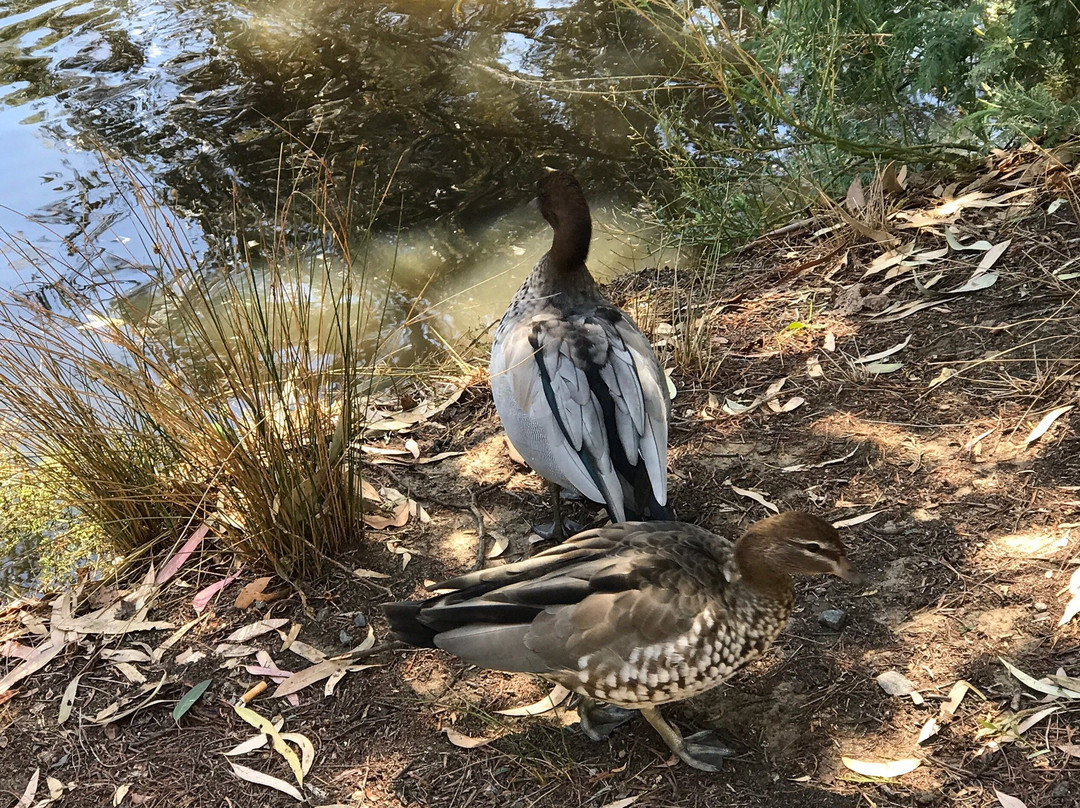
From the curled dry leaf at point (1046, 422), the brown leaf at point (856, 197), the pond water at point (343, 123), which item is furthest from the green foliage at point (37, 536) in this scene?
the brown leaf at point (856, 197)

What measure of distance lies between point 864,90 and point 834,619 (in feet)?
10.8

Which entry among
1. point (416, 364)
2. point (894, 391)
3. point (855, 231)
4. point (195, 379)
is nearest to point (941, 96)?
point (855, 231)

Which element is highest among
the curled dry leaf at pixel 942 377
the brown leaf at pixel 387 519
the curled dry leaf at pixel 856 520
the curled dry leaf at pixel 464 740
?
the curled dry leaf at pixel 942 377

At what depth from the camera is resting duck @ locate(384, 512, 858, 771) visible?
2.28m

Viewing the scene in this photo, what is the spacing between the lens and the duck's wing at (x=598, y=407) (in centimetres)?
292

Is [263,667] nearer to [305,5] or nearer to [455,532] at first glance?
[455,532]

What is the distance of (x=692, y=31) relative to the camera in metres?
4.18

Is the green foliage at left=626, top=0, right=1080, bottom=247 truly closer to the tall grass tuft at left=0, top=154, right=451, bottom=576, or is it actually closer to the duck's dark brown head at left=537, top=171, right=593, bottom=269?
the duck's dark brown head at left=537, top=171, right=593, bottom=269

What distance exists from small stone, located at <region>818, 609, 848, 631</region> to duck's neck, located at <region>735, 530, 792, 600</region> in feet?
1.03

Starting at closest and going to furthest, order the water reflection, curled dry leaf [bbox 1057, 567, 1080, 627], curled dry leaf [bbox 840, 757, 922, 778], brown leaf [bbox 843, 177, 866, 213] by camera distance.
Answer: curled dry leaf [bbox 840, 757, 922, 778]
curled dry leaf [bbox 1057, 567, 1080, 627]
brown leaf [bbox 843, 177, 866, 213]
the water reflection

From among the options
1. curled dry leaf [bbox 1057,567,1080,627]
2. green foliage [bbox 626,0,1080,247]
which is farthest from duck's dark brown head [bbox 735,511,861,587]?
green foliage [bbox 626,0,1080,247]

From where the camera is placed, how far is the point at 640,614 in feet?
7.51

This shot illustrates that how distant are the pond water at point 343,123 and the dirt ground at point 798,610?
1.84m

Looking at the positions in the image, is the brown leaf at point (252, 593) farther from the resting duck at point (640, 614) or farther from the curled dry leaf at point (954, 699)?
the curled dry leaf at point (954, 699)
